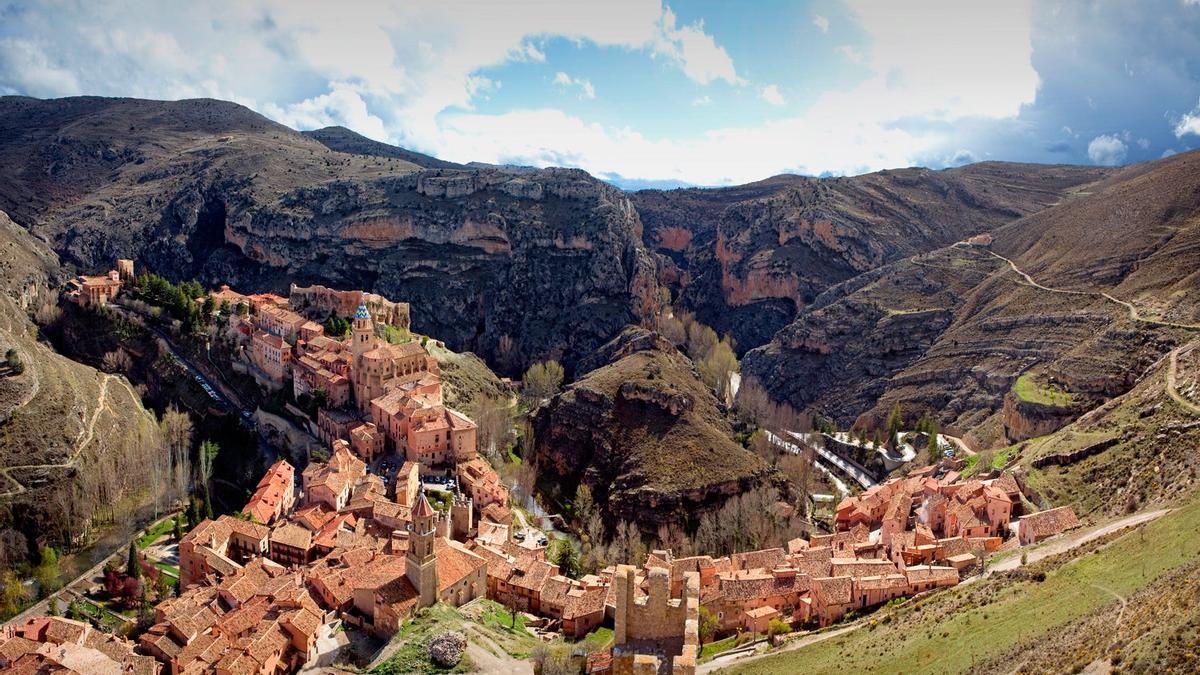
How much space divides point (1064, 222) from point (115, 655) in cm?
9874

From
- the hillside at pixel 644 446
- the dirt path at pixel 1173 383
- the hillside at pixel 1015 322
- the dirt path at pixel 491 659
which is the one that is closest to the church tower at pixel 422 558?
the dirt path at pixel 491 659

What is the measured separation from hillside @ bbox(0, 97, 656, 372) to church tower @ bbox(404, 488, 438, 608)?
242 feet

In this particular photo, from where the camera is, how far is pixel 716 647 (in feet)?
111

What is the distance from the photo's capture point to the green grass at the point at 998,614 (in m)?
25.4

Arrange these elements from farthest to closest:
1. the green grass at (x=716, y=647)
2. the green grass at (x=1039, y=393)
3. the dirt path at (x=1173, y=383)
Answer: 1. the green grass at (x=1039, y=393)
2. the dirt path at (x=1173, y=383)
3. the green grass at (x=716, y=647)

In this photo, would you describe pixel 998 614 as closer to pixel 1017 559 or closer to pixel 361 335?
pixel 1017 559

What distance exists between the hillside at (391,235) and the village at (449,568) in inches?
2115

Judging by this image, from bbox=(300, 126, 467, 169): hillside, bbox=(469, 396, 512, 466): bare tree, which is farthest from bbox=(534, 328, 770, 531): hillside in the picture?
bbox=(300, 126, 467, 169): hillside

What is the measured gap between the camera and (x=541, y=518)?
188ft

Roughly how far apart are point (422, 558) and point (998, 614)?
68.7 ft

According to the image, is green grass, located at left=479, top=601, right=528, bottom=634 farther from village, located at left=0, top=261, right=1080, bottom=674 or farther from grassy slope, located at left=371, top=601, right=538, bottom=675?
village, located at left=0, top=261, right=1080, bottom=674

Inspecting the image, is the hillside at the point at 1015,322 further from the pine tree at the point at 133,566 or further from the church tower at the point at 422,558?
the pine tree at the point at 133,566

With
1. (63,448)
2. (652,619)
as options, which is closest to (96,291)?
(63,448)

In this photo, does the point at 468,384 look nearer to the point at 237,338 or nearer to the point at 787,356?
the point at 237,338
